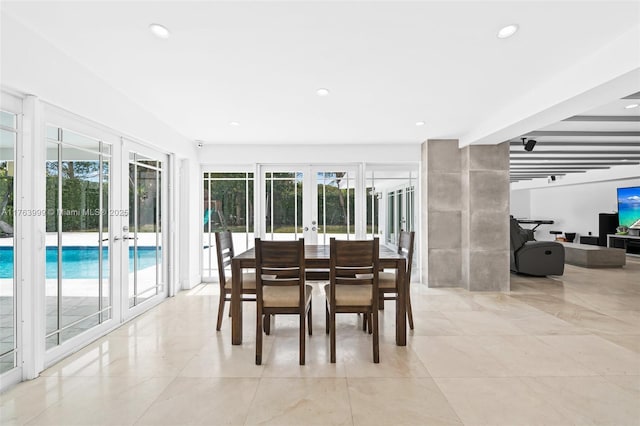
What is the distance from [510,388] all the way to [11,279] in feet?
11.5

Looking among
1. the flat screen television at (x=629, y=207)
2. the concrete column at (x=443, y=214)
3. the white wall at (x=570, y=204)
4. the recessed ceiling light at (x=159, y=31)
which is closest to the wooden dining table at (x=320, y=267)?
the recessed ceiling light at (x=159, y=31)

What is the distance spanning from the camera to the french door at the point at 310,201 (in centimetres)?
560

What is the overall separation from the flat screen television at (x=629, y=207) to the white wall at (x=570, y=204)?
0.37 metres

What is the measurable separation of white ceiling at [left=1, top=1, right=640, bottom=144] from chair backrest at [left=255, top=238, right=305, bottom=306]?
1.44 metres

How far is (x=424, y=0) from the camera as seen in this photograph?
1832 mm

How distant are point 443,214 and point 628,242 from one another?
6.64 meters

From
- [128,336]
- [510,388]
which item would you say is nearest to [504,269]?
[510,388]

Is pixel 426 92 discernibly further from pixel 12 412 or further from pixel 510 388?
pixel 12 412

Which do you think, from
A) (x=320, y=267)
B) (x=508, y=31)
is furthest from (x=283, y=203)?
(x=508, y=31)

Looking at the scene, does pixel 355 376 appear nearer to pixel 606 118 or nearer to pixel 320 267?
pixel 320 267

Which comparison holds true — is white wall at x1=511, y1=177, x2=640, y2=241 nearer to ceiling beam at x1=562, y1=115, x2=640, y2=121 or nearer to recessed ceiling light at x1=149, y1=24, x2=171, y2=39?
ceiling beam at x1=562, y1=115, x2=640, y2=121

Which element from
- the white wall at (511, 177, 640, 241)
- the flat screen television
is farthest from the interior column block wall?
the white wall at (511, 177, 640, 241)

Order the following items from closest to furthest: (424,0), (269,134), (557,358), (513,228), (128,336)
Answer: (424,0), (557,358), (128,336), (269,134), (513,228)

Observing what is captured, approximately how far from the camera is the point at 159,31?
6.97ft
